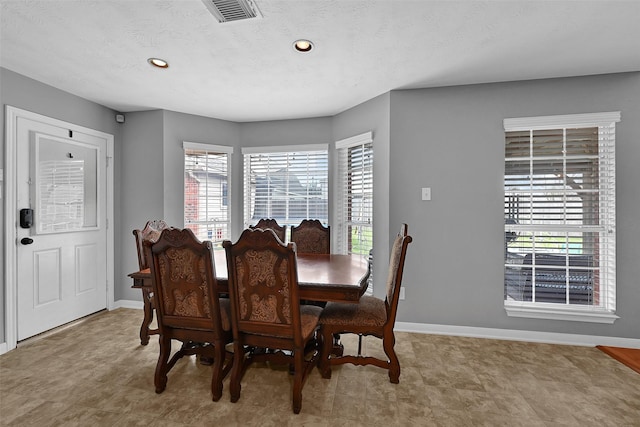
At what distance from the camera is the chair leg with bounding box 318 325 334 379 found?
2.13 meters

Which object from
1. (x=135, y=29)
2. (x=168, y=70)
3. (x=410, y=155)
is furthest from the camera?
(x=410, y=155)

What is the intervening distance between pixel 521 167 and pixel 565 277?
1107 mm

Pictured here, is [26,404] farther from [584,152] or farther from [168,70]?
[584,152]

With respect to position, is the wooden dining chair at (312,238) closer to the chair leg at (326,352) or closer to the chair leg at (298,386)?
the chair leg at (326,352)

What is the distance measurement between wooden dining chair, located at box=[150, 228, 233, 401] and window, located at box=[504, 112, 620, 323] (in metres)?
2.69

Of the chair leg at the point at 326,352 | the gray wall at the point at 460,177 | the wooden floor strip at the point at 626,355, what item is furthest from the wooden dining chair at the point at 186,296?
the wooden floor strip at the point at 626,355

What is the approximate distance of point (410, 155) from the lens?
10.3 feet

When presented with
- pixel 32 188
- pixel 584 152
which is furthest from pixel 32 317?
pixel 584 152

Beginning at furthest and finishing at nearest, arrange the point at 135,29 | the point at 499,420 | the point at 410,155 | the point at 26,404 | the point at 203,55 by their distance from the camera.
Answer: the point at 410,155 → the point at 203,55 → the point at 135,29 → the point at 26,404 → the point at 499,420

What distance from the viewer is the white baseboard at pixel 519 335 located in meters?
2.77

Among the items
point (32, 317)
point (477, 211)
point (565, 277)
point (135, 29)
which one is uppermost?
point (135, 29)

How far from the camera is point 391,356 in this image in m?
2.13

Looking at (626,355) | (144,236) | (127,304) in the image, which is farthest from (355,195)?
(127,304)

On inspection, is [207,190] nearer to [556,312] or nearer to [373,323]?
[373,323]
